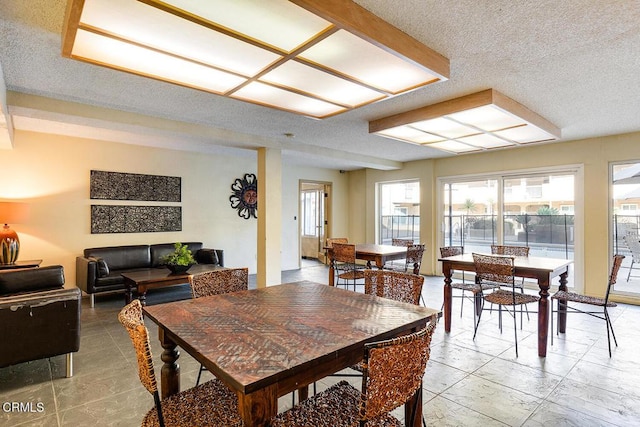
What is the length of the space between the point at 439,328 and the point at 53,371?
3.61 metres

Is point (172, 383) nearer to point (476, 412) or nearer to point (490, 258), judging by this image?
point (476, 412)

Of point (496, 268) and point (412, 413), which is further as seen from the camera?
point (496, 268)

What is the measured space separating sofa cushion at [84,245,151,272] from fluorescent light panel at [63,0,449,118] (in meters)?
3.52

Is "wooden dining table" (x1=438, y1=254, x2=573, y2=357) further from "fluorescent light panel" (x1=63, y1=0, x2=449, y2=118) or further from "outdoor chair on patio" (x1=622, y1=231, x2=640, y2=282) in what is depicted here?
"outdoor chair on patio" (x1=622, y1=231, x2=640, y2=282)

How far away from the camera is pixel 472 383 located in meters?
2.48

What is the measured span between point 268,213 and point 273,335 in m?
3.78

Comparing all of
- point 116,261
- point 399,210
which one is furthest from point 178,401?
point 399,210

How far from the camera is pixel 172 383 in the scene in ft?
5.60

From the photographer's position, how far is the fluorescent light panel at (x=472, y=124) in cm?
320

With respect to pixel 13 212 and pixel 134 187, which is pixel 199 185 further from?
pixel 13 212

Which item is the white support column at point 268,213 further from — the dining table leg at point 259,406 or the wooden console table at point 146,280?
the dining table leg at point 259,406

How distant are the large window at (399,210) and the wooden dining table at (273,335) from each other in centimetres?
552

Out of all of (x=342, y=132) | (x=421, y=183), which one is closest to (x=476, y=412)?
(x=342, y=132)

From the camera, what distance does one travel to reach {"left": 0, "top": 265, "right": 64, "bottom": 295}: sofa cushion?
3332 mm
